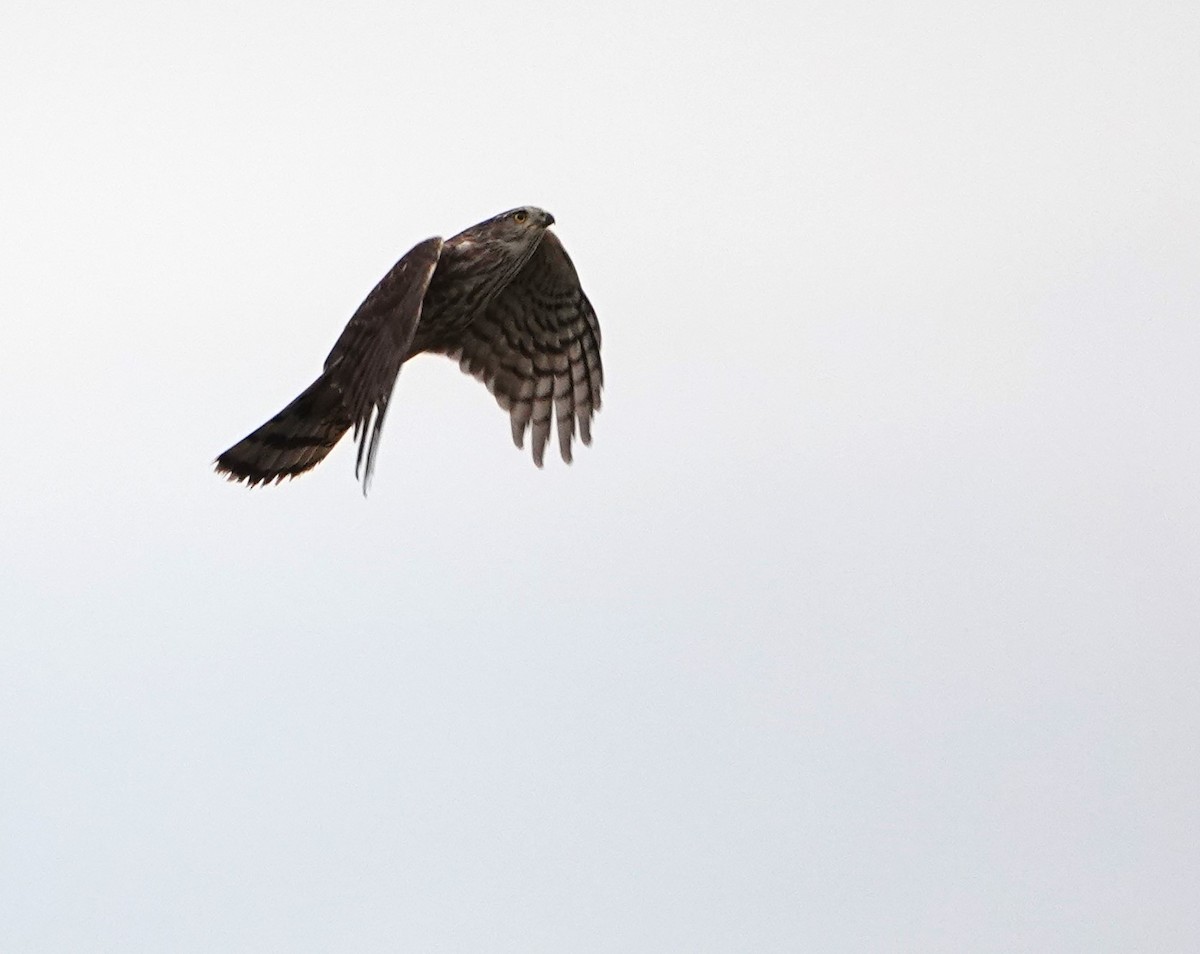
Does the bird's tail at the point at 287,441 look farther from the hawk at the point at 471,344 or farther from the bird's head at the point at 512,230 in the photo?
the bird's head at the point at 512,230

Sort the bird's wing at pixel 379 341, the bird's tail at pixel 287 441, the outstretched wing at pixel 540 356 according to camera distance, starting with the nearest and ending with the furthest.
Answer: the bird's wing at pixel 379 341, the bird's tail at pixel 287 441, the outstretched wing at pixel 540 356

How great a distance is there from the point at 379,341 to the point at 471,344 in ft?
7.83

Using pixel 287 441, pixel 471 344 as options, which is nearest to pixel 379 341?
pixel 287 441

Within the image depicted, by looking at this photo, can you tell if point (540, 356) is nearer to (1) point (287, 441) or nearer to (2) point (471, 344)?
(2) point (471, 344)

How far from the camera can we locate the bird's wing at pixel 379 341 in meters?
10.5

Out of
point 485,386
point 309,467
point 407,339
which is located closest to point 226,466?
point 309,467

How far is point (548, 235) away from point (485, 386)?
3.99 ft

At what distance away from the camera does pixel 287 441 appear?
11680 mm

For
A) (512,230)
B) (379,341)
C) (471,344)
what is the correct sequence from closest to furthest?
(379,341), (512,230), (471,344)

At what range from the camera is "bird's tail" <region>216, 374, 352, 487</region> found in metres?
11.6

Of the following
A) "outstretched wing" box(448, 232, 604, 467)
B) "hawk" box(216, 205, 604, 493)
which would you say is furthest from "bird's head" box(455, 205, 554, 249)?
"outstretched wing" box(448, 232, 604, 467)

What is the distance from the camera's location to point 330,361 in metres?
11.6

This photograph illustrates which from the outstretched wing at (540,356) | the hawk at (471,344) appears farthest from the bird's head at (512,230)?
the outstretched wing at (540,356)

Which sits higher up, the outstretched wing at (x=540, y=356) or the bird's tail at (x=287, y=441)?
the outstretched wing at (x=540, y=356)
